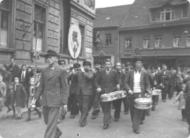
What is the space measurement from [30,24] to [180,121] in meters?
7.73

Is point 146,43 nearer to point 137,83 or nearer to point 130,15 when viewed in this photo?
point 130,15

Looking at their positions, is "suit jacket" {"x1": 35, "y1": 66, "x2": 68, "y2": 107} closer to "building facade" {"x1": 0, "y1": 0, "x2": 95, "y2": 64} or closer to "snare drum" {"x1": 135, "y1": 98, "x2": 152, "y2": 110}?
"snare drum" {"x1": 135, "y1": 98, "x2": 152, "y2": 110}

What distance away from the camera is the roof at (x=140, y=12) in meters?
28.5

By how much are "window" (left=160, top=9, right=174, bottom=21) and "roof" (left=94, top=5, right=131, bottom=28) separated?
5.98m

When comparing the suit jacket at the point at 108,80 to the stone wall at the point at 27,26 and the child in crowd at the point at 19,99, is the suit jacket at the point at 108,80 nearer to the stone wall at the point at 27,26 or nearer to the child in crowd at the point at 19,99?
the child in crowd at the point at 19,99

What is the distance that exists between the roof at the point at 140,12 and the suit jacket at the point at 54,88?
2580 centimetres

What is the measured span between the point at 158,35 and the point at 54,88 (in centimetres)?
2548

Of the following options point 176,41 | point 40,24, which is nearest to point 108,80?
point 40,24

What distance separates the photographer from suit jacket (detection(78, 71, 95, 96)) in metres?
6.21

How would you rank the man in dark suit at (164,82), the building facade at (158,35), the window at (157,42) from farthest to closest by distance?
the window at (157,42) → the building facade at (158,35) → the man in dark suit at (164,82)

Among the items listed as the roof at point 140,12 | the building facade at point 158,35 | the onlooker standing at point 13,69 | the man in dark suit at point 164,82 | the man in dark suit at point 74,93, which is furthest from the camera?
the roof at point 140,12

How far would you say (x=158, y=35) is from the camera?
28.0 meters

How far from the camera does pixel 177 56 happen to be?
26.2 meters

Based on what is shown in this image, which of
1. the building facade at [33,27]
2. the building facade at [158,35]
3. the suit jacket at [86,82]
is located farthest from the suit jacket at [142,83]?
the building facade at [158,35]
